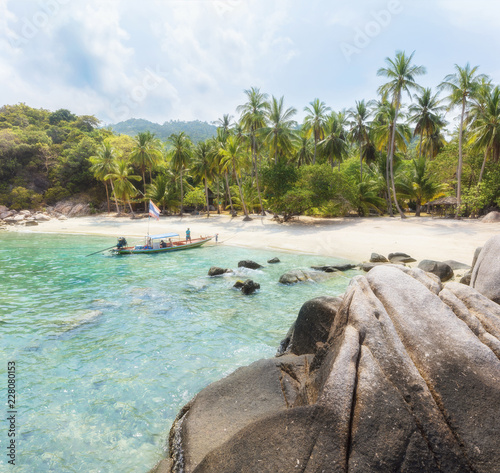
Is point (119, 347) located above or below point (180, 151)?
below

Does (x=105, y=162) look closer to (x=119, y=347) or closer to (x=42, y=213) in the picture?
(x=42, y=213)

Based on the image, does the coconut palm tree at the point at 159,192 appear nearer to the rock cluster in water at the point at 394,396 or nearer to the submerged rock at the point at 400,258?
the submerged rock at the point at 400,258

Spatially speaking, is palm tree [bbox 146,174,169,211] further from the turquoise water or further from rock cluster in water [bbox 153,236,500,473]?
rock cluster in water [bbox 153,236,500,473]

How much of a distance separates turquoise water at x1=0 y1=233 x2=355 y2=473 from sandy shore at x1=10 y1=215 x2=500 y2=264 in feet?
22.6

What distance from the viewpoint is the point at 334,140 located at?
1672 inches

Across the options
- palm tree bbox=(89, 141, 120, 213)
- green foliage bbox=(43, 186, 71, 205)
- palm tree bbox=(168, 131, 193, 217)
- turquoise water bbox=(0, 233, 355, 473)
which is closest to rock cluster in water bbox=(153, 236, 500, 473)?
turquoise water bbox=(0, 233, 355, 473)

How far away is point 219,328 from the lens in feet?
33.9

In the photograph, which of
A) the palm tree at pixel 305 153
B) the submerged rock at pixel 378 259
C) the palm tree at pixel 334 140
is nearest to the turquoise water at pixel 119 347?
the submerged rock at pixel 378 259

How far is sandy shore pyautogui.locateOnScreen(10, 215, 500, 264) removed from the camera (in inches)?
826

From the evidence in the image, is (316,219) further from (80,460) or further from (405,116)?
(80,460)

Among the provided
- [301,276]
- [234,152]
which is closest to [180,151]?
[234,152]

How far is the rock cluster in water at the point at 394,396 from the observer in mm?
2730

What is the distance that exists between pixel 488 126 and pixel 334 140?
17.7m

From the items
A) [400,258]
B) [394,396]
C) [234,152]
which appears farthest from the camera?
[234,152]
